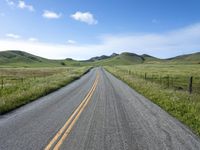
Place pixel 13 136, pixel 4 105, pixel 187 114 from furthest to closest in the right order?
pixel 4 105 → pixel 187 114 → pixel 13 136

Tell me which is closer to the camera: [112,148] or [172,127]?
[112,148]

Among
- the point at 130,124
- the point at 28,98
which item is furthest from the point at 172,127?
the point at 28,98

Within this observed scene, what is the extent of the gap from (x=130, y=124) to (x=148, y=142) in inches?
75.4

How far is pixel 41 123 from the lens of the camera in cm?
822

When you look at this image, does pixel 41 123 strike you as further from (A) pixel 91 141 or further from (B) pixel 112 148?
(B) pixel 112 148

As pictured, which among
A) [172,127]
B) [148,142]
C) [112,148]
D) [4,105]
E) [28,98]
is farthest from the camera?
[28,98]

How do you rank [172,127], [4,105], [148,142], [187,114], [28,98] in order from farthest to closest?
[28,98], [4,105], [187,114], [172,127], [148,142]

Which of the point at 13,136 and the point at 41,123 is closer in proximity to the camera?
the point at 13,136

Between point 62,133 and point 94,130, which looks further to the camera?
point 94,130

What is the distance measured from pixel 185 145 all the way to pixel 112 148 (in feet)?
6.55

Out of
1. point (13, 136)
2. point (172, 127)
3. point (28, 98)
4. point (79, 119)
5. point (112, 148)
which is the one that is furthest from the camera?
point (28, 98)

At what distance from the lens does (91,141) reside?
6242 millimetres

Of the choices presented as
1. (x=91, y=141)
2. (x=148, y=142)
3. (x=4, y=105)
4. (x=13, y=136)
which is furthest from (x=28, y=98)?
(x=148, y=142)

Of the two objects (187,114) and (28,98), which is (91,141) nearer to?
(187,114)
